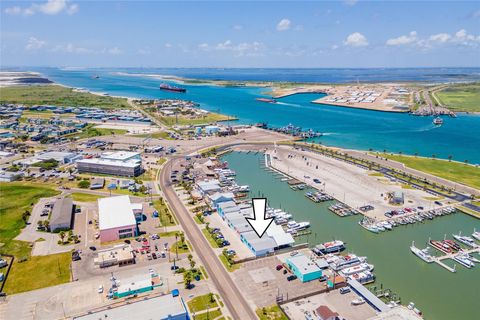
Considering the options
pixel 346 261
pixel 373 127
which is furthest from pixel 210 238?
pixel 373 127

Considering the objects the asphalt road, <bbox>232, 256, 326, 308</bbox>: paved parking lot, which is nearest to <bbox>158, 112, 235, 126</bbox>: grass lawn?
the asphalt road

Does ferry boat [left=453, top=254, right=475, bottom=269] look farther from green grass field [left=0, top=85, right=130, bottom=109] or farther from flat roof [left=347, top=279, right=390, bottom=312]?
green grass field [left=0, top=85, right=130, bottom=109]

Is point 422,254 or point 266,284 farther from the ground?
point 422,254

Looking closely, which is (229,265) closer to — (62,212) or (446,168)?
(62,212)

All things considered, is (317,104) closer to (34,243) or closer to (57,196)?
(57,196)

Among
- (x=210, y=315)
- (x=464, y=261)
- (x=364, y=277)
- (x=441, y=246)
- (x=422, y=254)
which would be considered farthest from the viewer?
(x=441, y=246)

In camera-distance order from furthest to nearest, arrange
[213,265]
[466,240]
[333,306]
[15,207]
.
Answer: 1. [15,207]
2. [466,240]
3. [213,265]
4. [333,306]
